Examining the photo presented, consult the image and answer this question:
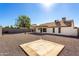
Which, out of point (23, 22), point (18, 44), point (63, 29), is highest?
point (23, 22)

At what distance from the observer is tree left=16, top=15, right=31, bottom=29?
4.17 m

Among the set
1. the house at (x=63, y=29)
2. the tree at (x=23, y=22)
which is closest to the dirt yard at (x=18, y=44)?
the house at (x=63, y=29)

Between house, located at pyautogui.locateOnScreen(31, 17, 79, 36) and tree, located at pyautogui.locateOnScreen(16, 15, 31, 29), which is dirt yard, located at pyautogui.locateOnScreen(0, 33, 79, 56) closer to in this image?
house, located at pyautogui.locateOnScreen(31, 17, 79, 36)

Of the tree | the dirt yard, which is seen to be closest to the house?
the dirt yard

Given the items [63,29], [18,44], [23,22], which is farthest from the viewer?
[63,29]

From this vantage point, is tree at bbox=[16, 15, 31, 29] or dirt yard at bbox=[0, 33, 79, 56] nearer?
dirt yard at bbox=[0, 33, 79, 56]

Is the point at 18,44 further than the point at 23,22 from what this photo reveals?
Yes

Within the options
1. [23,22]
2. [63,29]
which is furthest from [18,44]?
[63,29]

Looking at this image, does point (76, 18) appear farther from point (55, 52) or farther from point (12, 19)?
point (12, 19)

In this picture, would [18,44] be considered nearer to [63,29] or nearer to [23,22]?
[23,22]

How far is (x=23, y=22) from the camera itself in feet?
14.1

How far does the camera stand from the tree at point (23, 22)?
4.17 m

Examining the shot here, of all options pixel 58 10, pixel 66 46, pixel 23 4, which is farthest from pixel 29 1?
pixel 66 46

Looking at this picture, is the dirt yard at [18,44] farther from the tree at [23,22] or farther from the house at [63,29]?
the tree at [23,22]
